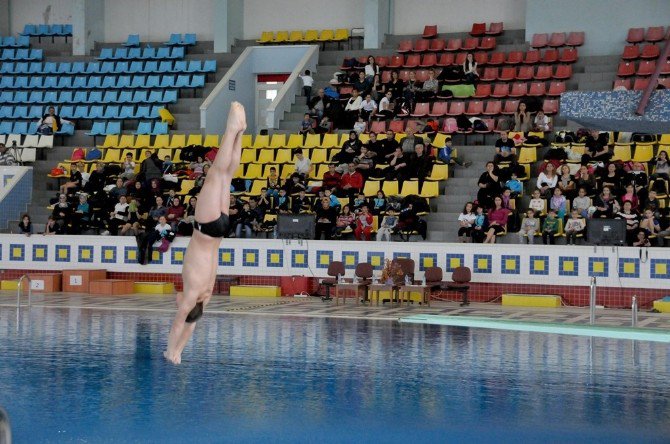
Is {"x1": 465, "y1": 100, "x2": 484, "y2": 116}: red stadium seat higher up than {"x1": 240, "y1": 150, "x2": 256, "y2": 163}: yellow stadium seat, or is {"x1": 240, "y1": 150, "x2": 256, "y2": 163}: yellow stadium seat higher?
{"x1": 465, "y1": 100, "x2": 484, "y2": 116}: red stadium seat

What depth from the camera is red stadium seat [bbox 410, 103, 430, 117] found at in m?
29.0

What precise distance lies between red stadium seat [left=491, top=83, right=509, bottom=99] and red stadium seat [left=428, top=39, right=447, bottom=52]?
9.91 ft

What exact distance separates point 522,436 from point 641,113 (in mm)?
4945

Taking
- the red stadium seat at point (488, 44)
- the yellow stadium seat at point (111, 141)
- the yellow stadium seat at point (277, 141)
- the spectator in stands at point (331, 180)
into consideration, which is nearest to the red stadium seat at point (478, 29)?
the red stadium seat at point (488, 44)

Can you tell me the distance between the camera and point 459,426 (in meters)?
10.3

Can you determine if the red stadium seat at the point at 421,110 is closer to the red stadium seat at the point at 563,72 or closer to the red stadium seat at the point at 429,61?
the red stadium seat at the point at 429,61

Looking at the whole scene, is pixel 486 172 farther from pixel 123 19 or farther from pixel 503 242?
pixel 123 19

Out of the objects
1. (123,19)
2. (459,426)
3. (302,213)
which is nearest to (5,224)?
(302,213)

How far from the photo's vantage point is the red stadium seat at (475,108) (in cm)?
2867

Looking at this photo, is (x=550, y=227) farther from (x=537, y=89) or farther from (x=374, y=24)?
(x=374, y=24)

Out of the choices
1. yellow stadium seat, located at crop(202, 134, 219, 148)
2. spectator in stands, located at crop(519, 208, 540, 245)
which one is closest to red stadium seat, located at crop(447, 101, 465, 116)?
spectator in stands, located at crop(519, 208, 540, 245)

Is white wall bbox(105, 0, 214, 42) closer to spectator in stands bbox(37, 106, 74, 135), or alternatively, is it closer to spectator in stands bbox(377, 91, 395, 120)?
spectator in stands bbox(37, 106, 74, 135)

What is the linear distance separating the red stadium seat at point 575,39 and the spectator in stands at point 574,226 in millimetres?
8991

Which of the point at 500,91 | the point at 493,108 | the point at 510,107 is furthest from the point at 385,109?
the point at 510,107
